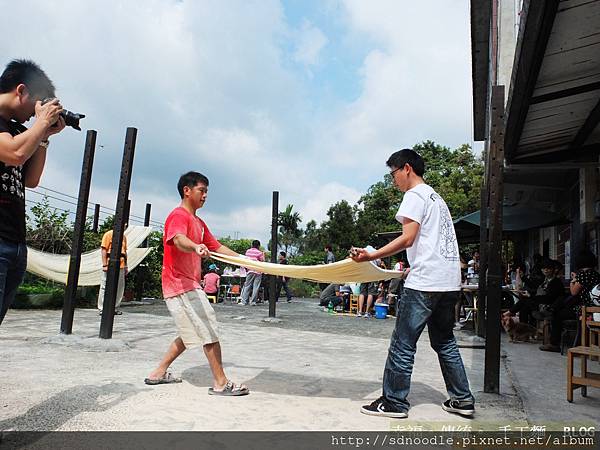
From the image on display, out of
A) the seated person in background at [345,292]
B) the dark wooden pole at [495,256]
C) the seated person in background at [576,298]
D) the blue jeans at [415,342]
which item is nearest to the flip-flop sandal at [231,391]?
the blue jeans at [415,342]

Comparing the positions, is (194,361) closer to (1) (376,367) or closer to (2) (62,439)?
(1) (376,367)

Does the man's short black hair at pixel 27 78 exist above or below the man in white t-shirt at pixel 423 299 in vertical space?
above

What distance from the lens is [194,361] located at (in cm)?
450

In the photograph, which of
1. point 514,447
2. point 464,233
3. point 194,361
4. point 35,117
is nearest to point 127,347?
point 194,361

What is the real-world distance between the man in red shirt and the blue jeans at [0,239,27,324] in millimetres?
1071

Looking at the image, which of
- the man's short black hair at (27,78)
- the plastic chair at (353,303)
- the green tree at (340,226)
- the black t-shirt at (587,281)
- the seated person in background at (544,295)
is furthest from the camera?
the green tree at (340,226)

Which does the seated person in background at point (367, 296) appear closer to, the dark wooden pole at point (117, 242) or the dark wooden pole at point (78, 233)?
the dark wooden pole at point (117, 242)

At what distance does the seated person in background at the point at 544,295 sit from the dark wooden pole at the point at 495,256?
2.99 metres

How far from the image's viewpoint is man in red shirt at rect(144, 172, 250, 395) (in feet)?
10.7

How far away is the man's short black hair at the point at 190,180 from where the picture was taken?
3.55m

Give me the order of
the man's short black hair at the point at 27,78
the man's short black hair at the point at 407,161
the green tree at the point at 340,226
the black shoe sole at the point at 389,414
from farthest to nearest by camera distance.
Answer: the green tree at the point at 340,226
the man's short black hair at the point at 407,161
the black shoe sole at the point at 389,414
the man's short black hair at the point at 27,78

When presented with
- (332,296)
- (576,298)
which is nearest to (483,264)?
(576,298)

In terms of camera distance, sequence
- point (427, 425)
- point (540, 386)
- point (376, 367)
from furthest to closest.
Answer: point (376, 367) → point (540, 386) → point (427, 425)

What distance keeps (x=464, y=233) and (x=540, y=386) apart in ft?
28.3
